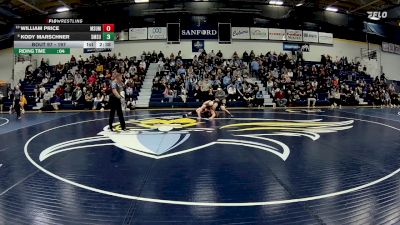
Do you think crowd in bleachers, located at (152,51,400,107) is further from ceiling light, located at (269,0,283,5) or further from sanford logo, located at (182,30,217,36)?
ceiling light, located at (269,0,283,5)

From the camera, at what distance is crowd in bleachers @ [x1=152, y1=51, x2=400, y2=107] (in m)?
19.1

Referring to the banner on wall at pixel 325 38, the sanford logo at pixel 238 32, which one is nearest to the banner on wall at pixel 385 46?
the banner on wall at pixel 325 38

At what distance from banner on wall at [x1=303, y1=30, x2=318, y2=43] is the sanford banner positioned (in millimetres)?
7578

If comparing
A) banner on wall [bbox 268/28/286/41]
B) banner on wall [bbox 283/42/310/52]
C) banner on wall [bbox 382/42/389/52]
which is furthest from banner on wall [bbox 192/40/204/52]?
banner on wall [bbox 382/42/389/52]

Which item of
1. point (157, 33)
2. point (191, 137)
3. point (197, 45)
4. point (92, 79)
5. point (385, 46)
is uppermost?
point (157, 33)

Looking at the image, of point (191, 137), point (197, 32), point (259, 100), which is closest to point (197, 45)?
point (197, 32)

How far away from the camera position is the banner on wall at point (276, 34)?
2445cm

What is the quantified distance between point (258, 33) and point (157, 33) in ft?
26.4

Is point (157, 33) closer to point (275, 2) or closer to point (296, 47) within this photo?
point (275, 2)

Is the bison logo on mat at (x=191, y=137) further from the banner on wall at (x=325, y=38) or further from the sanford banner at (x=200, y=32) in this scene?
the banner on wall at (x=325, y=38)

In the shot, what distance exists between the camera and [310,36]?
82.6 feet

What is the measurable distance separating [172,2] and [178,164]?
66.8 ft

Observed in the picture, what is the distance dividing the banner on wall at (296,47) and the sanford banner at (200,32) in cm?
600

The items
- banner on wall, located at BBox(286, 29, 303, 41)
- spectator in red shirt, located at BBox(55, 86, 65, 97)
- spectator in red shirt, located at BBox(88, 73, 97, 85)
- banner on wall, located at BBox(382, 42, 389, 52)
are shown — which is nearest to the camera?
spectator in red shirt, located at BBox(55, 86, 65, 97)
